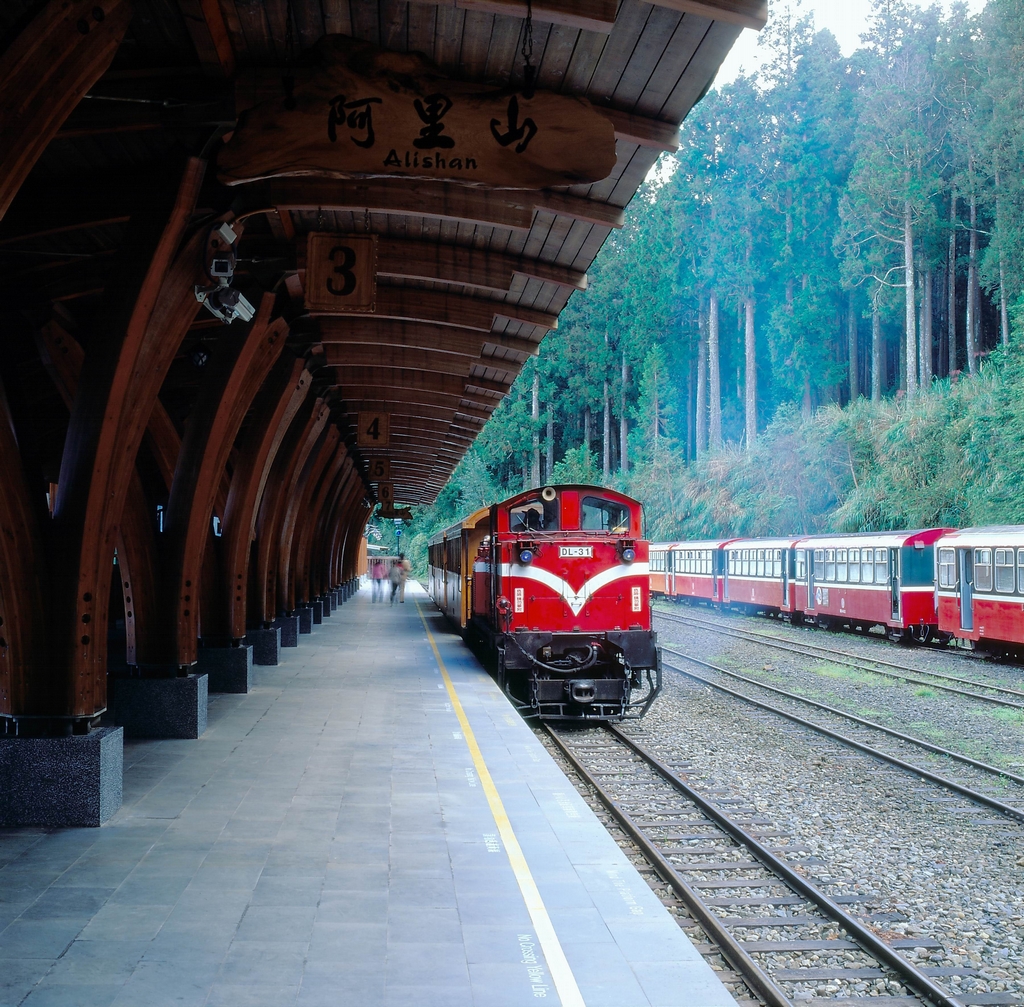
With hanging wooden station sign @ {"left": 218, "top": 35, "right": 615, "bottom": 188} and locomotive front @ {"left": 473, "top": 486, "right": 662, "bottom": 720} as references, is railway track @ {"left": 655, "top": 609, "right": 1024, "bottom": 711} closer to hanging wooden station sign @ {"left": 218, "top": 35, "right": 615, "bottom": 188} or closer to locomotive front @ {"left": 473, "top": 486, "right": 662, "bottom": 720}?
locomotive front @ {"left": 473, "top": 486, "right": 662, "bottom": 720}

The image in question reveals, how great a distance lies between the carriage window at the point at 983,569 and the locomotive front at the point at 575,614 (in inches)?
337

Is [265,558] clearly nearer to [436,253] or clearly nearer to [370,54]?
[436,253]

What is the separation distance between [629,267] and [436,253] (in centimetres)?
5534

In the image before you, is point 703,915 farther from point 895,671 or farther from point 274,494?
point 895,671

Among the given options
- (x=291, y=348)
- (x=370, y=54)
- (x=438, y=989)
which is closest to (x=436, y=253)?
(x=291, y=348)

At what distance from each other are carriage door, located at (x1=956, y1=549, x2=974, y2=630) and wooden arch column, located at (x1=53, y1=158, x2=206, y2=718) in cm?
1656

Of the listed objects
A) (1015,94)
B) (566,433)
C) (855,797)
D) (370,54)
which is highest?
(1015,94)

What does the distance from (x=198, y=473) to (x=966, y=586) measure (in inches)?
612

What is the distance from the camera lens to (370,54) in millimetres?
5047

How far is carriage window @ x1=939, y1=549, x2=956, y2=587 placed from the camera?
20.0 metres

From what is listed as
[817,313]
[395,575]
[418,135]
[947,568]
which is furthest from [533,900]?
[817,313]

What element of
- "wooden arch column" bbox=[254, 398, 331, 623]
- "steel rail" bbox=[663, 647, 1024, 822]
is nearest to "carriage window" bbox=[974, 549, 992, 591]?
"steel rail" bbox=[663, 647, 1024, 822]

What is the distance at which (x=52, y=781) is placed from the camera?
679cm

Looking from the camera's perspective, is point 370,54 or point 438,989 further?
point 370,54
